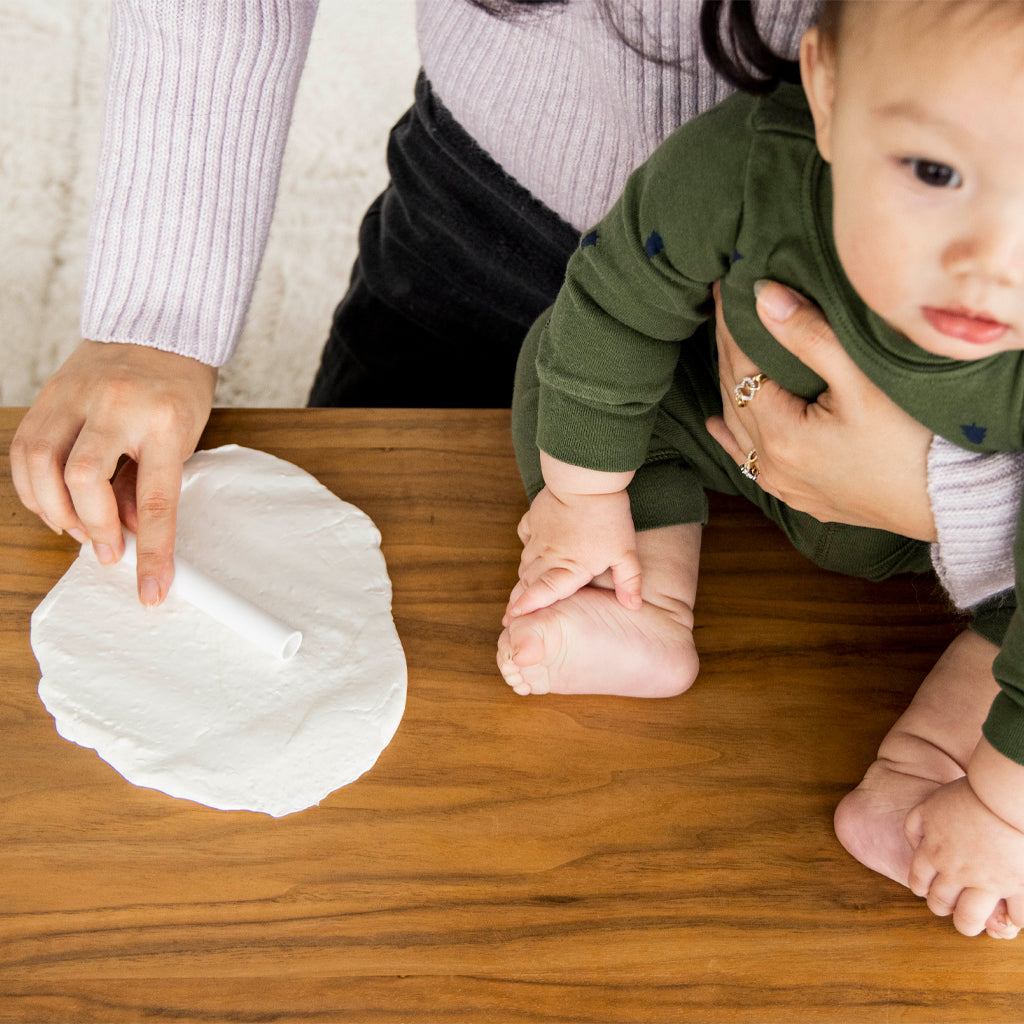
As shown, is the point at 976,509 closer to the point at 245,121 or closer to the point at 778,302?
the point at 778,302

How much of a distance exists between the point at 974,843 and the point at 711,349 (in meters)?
0.36

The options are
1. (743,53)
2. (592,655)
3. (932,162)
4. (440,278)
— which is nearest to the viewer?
(932,162)

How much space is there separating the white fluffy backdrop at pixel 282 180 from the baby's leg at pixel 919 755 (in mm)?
1072

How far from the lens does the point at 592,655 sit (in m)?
0.67

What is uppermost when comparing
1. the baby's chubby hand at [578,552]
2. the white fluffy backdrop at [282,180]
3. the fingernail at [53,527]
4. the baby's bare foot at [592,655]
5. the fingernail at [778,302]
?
the fingernail at [778,302]

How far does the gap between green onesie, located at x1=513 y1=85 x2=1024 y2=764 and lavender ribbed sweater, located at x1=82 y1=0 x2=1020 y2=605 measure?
122mm

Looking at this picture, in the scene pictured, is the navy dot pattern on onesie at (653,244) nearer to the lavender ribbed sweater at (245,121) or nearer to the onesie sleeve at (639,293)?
the onesie sleeve at (639,293)

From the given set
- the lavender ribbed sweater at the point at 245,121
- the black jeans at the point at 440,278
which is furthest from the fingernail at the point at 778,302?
the black jeans at the point at 440,278

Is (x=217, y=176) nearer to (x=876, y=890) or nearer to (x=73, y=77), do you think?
(x=876, y=890)

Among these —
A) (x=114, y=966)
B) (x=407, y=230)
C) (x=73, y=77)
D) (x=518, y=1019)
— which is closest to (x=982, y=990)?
(x=518, y=1019)

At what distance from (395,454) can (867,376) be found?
0.39 m

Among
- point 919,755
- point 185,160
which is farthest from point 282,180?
point 919,755

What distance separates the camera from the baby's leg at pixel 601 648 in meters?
0.66

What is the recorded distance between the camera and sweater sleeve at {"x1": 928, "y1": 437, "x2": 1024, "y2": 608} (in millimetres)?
562
